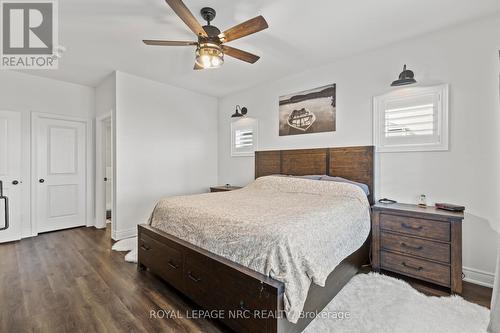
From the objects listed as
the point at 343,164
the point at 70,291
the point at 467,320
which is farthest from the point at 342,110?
the point at 70,291

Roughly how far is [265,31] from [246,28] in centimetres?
74

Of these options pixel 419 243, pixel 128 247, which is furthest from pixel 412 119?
pixel 128 247

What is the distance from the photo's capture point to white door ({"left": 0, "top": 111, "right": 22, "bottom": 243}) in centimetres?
368

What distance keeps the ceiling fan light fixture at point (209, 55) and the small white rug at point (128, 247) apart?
2.49 meters

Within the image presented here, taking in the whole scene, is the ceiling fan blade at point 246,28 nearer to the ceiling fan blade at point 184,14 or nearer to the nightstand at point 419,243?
the ceiling fan blade at point 184,14

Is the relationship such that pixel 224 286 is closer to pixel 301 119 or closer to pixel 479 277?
pixel 479 277

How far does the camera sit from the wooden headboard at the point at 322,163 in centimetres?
314

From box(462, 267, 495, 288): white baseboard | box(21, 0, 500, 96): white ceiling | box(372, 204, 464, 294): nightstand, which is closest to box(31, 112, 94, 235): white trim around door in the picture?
box(21, 0, 500, 96): white ceiling

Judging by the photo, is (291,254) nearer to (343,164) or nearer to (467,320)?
(467,320)

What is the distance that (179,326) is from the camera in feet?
5.85

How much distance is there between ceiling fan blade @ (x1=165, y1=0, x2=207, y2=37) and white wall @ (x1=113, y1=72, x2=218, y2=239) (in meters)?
2.38

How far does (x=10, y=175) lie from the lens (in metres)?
3.76

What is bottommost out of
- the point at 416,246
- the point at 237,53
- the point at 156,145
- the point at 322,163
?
the point at 416,246

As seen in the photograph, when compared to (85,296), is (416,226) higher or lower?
higher
